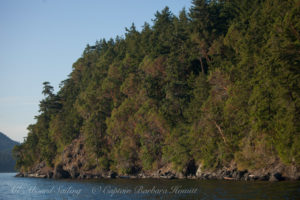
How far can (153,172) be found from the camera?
218ft

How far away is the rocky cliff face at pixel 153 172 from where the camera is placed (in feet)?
139

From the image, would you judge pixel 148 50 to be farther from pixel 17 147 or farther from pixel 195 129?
pixel 17 147

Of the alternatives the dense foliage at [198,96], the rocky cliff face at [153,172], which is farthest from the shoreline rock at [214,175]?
the dense foliage at [198,96]

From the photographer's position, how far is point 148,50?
8500 cm

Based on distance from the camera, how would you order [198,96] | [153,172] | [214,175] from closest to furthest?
1. [214,175]
2. [198,96]
3. [153,172]

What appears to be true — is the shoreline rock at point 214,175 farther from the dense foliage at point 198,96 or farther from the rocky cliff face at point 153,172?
the dense foliage at point 198,96

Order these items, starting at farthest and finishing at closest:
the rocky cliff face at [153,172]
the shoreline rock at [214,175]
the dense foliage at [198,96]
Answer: the rocky cliff face at [153,172] < the shoreline rock at [214,175] < the dense foliage at [198,96]

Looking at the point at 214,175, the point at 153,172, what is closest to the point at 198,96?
the point at 214,175

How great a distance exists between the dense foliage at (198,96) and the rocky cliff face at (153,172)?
A: 1230 mm

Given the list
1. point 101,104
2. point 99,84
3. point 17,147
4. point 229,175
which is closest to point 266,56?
point 229,175

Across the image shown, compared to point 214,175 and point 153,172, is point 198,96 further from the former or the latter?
point 153,172

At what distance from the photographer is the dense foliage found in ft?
131

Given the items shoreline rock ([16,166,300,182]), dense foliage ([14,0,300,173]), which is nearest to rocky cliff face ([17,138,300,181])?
shoreline rock ([16,166,300,182])

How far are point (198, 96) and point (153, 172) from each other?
18.4 meters
